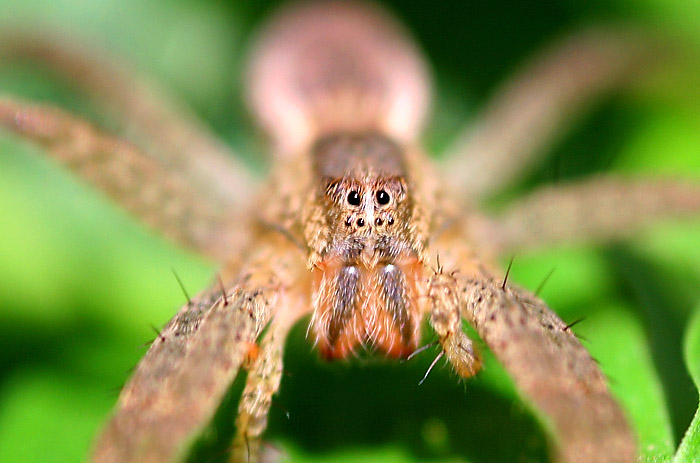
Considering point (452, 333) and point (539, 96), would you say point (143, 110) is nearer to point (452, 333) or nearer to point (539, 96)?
point (539, 96)

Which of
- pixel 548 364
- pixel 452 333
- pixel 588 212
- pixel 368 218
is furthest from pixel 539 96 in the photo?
pixel 548 364

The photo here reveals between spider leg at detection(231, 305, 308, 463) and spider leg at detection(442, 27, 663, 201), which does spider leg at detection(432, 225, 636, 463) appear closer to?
spider leg at detection(231, 305, 308, 463)

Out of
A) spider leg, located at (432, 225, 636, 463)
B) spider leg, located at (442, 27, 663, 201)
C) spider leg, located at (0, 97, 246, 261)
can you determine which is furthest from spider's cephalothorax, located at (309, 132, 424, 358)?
spider leg, located at (442, 27, 663, 201)

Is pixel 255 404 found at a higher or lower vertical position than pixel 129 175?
lower

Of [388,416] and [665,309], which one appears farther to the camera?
[665,309]

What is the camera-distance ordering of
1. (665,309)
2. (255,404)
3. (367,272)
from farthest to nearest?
(665,309)
(367,272)
(255,404)
